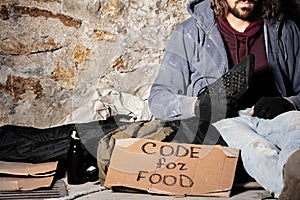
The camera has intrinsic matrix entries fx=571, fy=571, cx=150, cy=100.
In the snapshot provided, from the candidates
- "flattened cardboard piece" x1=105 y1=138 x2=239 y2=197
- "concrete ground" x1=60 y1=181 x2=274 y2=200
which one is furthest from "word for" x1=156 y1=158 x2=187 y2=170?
"concrete ground" x1=60 y1=181 x2=274 y2=200

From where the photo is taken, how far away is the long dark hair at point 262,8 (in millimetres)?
2447

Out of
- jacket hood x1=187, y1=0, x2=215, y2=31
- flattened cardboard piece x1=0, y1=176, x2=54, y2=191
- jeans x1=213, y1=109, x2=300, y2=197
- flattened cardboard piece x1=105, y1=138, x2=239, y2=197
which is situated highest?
jacket hood x1=187, y1=0, x2=215, y2=31

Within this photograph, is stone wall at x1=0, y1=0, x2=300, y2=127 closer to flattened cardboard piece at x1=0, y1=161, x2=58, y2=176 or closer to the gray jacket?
the gray jacket

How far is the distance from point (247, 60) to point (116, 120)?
24.6 inches

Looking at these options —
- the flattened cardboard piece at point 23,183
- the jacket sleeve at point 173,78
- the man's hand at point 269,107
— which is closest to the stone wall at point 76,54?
the jacket sleeve at point 173,78

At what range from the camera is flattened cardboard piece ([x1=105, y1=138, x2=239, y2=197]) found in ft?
6.57

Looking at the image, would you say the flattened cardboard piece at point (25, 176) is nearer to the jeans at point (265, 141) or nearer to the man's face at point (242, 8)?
the jeans at point (265, 141)

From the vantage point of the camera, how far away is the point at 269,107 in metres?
2.19

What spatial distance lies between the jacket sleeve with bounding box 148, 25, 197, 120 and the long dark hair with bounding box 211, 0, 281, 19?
0.55 ft

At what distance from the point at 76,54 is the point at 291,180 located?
4.43 ft

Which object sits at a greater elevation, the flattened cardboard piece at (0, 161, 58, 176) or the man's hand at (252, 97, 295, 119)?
the man's hand at (252, 97, 295, 119)

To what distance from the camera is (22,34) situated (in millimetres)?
2623

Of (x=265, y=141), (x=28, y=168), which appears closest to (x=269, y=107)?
(x=265, y=141)

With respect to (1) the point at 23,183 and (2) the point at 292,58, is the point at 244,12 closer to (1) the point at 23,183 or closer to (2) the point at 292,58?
(2) the point at 292,58
